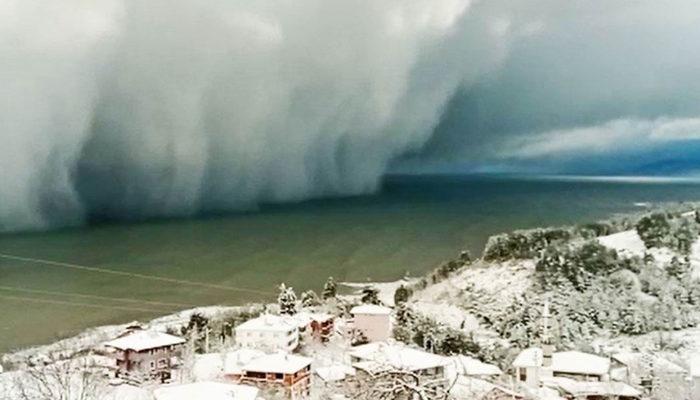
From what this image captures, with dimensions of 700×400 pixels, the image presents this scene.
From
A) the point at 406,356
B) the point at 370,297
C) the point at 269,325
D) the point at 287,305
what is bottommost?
the point at 406,356

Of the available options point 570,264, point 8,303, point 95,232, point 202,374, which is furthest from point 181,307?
point 95,232

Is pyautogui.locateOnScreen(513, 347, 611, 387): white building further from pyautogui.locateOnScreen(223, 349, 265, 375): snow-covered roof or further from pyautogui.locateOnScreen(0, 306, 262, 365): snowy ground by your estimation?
pyautogui.locateOnScreen(0, 306, 262, 365): snowy ground

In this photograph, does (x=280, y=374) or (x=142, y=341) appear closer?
(x=280, y=374)

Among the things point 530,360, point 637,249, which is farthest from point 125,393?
point 637,249

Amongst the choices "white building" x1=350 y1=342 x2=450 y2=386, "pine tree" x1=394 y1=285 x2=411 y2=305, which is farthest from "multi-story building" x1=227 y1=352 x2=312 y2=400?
"pine tree" x1=394 y1=285 x2=411 y2=305

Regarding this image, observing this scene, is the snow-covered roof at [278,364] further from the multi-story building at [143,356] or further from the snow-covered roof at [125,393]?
the multi-story building at [143,356]

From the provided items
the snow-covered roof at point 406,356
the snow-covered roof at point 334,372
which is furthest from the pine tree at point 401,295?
the snow-covered roof at point 334,372

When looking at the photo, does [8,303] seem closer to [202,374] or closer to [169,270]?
[169,270]

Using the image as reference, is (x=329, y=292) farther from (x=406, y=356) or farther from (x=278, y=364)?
(x=278, y=364)
